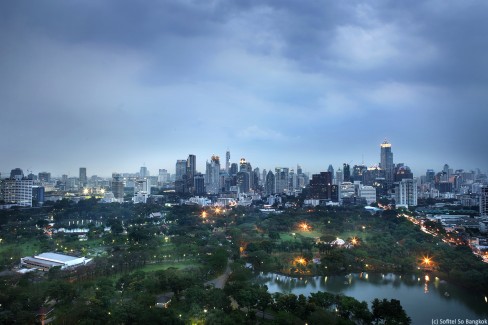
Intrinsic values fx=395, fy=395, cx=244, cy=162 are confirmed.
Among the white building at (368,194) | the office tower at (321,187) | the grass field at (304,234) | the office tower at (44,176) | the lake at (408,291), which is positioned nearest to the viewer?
the lake at (408,291)

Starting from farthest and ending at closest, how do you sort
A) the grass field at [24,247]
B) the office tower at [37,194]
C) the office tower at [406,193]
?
1. the office tower at [37,194]
2. the office tower at [406,193]
3. the grass field at [24,247]

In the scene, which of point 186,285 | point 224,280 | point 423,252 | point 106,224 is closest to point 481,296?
point 423,252

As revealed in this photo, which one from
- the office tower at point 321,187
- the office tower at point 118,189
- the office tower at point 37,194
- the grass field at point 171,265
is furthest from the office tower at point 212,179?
the grass field at point 171,265

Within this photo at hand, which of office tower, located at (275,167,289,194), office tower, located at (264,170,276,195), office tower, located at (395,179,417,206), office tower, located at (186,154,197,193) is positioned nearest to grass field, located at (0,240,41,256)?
office tower, located at (395,179,417,206)

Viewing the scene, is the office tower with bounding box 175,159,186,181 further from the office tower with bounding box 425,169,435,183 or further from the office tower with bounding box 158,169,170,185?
the office tower with bounding box 425,169,435,183

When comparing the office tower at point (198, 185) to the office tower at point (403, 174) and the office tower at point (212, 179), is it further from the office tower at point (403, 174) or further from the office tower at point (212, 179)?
the office tower at point (403, 174)

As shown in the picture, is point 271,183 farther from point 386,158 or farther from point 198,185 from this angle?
point 386,158

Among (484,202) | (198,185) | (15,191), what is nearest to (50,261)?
(15,191)

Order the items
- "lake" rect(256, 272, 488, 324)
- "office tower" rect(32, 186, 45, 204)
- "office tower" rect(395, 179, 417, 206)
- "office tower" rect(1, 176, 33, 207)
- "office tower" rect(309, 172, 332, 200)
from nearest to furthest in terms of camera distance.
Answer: "lake" rect(256, 272, 488, 324) < "office tower" rect(1, 176, 33, 207) < "office tower" rect(395, 179, 417, 206) < "office tower" rect(32, 186, 45, 204) < "office tower" rect(309, 172, 332, 200)
